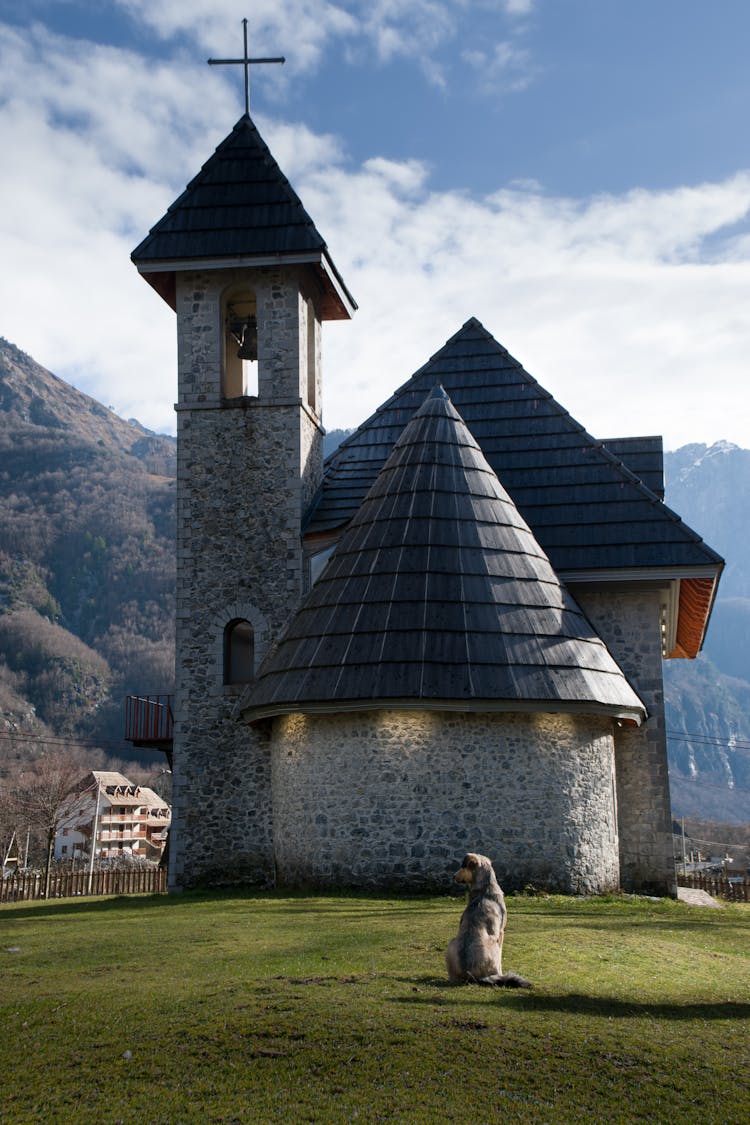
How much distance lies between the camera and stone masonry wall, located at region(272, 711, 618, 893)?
1559cm

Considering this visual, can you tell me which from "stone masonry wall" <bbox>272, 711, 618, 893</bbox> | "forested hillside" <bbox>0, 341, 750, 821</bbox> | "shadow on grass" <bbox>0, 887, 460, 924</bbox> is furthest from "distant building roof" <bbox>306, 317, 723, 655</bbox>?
"forested hillside" <bbox>0, 341, 750, 821</bbox>

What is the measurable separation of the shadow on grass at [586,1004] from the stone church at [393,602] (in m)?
7.14

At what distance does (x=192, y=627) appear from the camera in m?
20.3

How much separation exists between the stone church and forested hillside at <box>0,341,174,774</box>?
201 feet

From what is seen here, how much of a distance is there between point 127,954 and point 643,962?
4467mm

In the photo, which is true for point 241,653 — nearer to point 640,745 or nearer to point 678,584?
point 640,745

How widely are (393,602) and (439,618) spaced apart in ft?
2.33

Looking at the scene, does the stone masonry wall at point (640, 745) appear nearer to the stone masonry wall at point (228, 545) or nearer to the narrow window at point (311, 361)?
the stone masonry wall at point (228, 545)

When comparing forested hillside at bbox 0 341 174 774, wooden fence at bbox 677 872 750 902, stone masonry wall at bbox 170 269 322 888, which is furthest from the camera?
forested hillside at bbox 0 341 174 774

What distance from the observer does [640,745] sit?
19125 mm

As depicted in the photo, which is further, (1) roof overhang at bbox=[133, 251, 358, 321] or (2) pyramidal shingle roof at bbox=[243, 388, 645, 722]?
(1) roof overhang at bbox=[133, 251, 358, 321]

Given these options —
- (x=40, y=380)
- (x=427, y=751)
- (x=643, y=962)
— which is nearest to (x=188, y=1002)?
(x=643, y=962)

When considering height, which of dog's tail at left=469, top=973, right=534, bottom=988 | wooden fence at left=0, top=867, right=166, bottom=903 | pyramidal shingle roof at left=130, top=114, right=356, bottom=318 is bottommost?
wooden fence at left=0, top=867, right=166, bottom=903

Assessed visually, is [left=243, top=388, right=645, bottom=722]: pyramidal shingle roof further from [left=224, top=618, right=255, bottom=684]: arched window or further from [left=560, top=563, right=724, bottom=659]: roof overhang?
[left=224, top=618, right=255, bottom=684]: arched window
